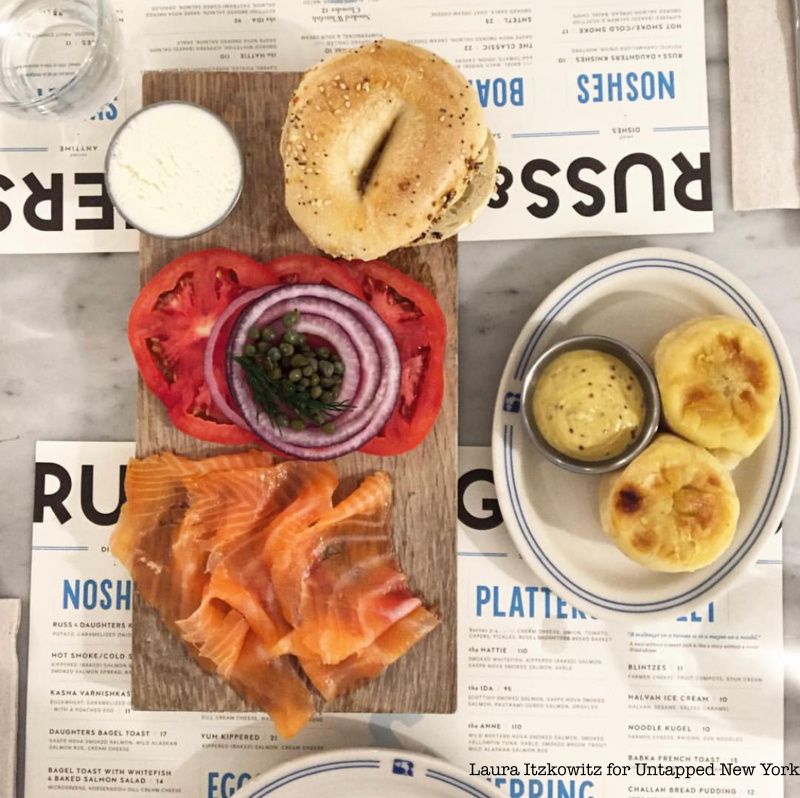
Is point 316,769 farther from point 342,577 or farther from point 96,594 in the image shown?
point 96,594

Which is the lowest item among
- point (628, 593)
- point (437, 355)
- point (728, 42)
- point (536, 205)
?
point (628, 593)

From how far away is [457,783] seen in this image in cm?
130

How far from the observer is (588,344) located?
125cm

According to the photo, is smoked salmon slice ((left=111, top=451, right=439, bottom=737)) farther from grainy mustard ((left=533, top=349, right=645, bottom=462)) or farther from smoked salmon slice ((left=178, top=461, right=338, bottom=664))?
grainy mustard ((left=533, top=349, right=645, bottom=462))

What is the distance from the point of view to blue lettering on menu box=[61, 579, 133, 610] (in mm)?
1422

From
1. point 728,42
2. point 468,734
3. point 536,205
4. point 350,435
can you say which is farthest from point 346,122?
point 468,734

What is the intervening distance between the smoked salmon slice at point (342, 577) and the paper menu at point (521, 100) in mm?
547

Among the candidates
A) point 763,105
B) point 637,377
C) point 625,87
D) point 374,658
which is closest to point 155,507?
point 374,658

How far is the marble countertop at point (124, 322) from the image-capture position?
139cm

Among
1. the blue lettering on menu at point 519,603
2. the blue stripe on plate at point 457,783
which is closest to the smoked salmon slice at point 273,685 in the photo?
the blue stripe on plate at point 457,783

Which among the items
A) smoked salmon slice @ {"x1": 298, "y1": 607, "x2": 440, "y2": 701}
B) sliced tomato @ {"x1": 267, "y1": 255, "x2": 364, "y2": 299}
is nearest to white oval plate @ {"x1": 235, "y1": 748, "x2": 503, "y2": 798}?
smoked salmon slice @ {"x1": 298, "y1": 607, "x2": 440, "y2": 701}

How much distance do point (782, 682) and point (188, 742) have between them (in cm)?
109

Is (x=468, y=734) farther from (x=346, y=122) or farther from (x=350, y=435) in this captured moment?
(x=346, y=122)

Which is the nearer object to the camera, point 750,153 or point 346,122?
point 346,122
